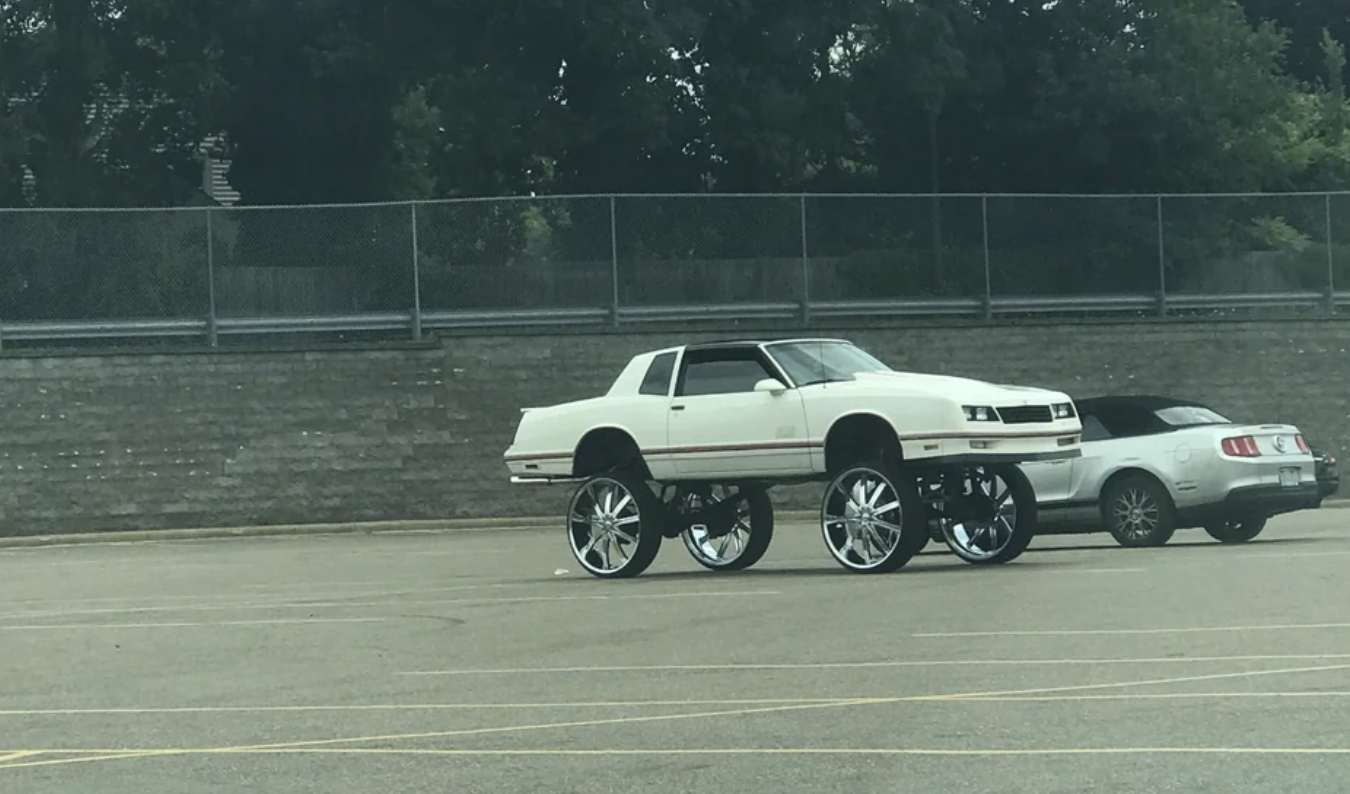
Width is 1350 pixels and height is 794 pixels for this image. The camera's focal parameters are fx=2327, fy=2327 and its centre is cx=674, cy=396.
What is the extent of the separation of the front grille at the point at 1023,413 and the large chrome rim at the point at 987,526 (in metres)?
0.65

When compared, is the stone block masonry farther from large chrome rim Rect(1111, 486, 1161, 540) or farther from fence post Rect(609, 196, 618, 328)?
large chrome rim Rect(1111, 486, 1161, 540)

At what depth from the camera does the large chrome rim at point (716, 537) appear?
1855 cm

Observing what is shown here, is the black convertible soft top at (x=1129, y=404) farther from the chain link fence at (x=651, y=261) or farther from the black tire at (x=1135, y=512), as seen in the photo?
the chain link fence at (x=651, y=261)

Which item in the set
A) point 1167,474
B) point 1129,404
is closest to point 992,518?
point 1167,474

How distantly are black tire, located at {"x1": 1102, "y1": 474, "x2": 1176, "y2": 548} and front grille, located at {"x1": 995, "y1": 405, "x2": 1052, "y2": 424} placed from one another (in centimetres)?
376

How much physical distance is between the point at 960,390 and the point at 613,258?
13036mm

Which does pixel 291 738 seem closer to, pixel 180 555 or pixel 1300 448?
pixel 1300 448

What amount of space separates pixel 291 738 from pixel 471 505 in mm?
19518

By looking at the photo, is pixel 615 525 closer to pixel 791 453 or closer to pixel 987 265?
pixel 791 453

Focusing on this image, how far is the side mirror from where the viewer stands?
17406 mm

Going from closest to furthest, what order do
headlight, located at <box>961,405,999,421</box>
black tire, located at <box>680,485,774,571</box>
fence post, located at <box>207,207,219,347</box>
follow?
headlight, located at <box>961,405,999,421</box> < black tire, located at <box>680,485,774,571</box> < fence post, located at <box>207,207,219,347</box>

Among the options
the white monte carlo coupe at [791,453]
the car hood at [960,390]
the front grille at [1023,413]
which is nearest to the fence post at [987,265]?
the white monte carlo coupe at [791,453]

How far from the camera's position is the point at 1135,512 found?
2052 cm

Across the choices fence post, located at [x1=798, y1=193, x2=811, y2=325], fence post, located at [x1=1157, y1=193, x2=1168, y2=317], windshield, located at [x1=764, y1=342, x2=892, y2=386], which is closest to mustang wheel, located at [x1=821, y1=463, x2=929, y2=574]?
windshield, located at [x1=764, y1=342, x2=892, y2=386]
